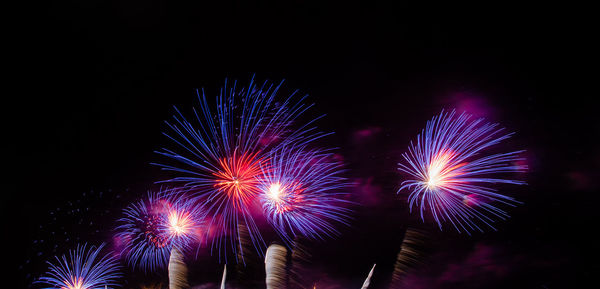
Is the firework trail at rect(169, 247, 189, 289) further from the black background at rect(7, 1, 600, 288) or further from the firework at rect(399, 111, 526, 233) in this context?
the firework at rect(399, 111, 526, 233)

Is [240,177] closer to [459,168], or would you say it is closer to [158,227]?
[158,227]

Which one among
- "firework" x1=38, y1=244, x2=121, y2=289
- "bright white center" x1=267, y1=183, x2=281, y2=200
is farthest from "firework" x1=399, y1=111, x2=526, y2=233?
"firework" x1=38, y1=244, x2=121, y2=289

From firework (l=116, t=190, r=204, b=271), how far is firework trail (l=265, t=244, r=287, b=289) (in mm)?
920

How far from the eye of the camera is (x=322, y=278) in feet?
10.8

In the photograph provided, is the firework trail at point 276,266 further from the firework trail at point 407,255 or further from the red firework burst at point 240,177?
the firework trail at point 407,255

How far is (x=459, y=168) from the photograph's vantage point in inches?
112

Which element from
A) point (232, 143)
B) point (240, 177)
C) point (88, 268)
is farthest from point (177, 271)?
point (232, 143)

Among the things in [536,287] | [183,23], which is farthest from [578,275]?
[183,23]

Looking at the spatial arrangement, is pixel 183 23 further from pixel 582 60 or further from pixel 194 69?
pixel 582 60

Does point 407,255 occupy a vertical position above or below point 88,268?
below

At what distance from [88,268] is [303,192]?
2.81m

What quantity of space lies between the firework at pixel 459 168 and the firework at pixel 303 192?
0.78 m

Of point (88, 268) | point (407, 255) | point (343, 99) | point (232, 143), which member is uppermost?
point (343, 99)

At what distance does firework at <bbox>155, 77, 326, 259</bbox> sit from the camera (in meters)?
3.06
